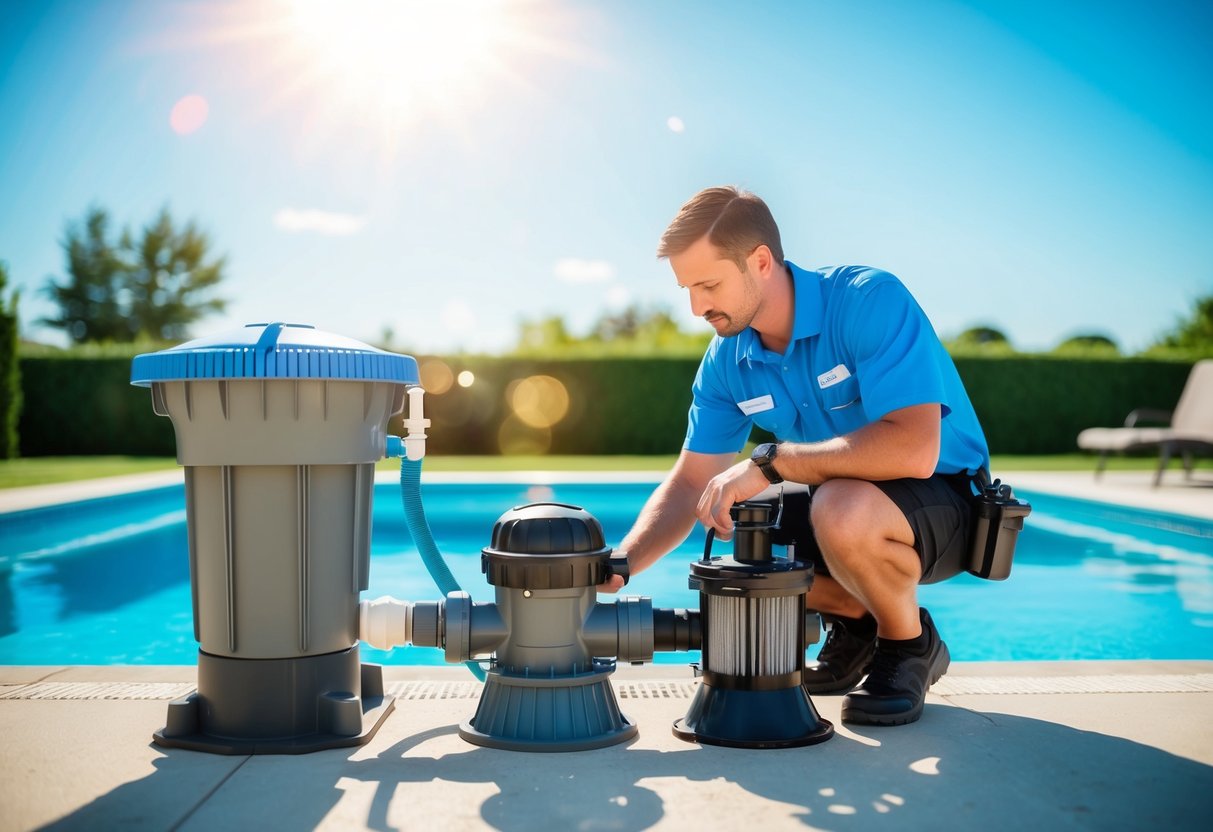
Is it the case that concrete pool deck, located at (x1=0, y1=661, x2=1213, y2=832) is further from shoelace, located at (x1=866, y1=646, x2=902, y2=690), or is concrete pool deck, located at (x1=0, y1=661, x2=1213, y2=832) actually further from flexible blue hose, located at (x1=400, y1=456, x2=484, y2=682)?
flexible blue hose, located at (x1=400, y1=456, x2=484, y2=682)

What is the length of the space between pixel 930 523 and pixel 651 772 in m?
0.88

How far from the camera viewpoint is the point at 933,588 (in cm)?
582

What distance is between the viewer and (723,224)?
2174 mm

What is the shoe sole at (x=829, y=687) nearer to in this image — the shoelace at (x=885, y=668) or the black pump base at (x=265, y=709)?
the shoelace at (x=885, y=668)

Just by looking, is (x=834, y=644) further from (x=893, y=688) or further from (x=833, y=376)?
(x=833, y=376)

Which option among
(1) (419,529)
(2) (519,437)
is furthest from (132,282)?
(1) (419,529)

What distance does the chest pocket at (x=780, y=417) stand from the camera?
2.39 meters

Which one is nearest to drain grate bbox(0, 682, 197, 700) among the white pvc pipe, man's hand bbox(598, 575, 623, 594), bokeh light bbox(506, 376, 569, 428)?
the white pvc pipe

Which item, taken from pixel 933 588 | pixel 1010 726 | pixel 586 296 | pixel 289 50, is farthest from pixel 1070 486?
pixel 586 296

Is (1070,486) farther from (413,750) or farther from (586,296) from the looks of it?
(586,296)

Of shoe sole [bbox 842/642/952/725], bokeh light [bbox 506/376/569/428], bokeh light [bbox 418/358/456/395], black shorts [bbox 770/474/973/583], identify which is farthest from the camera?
bokeh light [bbox 506/376/569/428]

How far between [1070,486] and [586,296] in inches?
1257

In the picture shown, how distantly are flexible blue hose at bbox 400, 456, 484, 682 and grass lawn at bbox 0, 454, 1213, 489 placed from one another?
8.61 m

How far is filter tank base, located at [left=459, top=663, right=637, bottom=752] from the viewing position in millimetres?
1873
